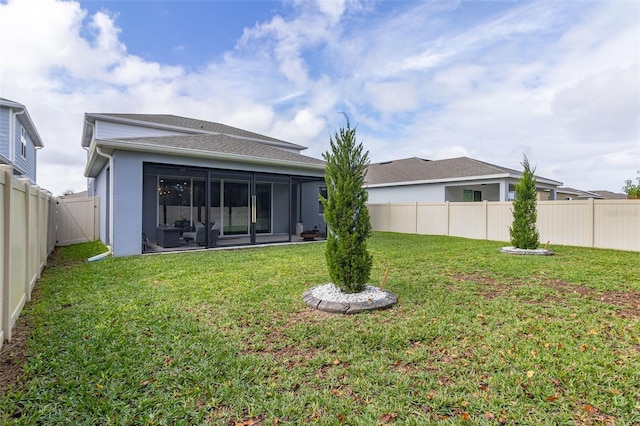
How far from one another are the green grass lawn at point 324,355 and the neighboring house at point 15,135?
40.9 feet

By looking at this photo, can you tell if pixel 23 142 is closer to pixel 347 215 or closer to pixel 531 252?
pixel 347 215

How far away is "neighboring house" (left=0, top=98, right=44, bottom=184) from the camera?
14243 millimetres

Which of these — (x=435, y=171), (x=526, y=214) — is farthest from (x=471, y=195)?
(x=526, y=214)

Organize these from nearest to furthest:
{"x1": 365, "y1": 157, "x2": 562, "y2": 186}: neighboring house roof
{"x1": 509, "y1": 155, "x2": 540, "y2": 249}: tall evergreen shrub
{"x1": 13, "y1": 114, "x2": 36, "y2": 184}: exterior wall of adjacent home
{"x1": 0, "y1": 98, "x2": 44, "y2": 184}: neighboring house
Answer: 1. {"x1": 509, "y1": 155, "x2": 540, "y2": 249}: tall evergreen shrub
2. {"x1": 0, "y1": 98, "x2": 44, "y2": 184}: neighboring house
3. {"x1": 13, "y1": 114, "x2": 36, "y2": 184}: exterior wall of adjacent home
4. {"x1": 365, "y1": 157, "x2": 562, "y2": 186}: neighboring house roof

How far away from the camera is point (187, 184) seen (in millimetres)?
12203

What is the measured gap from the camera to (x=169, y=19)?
11.2 m

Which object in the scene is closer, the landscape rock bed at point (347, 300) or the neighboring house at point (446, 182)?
the landscape rock bed at point (347, 300)

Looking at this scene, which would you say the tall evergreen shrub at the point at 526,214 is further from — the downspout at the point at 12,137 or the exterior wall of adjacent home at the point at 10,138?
the downspout at the point at 12,137

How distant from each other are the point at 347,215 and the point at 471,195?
61.7ft

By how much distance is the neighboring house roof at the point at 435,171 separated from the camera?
1738 cm

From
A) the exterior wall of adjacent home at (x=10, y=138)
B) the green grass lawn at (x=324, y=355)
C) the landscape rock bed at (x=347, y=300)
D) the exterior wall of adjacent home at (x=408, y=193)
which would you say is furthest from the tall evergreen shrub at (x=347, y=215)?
the exterior wall of adjacent home at (x=10, y=138)

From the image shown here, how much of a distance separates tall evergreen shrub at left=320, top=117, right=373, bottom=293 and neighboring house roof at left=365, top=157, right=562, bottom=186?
10611mm

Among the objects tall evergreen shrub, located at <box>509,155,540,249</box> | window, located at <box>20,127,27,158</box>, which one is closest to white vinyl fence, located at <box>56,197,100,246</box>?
window, located at <box>20,127,27,158</box>

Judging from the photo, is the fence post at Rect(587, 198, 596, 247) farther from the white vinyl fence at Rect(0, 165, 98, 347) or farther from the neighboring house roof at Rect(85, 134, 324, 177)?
the white vinyl fence at Rect(0, 165, 98, 347)
